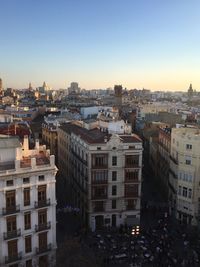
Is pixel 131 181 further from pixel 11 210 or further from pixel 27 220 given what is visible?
pixel 11 210

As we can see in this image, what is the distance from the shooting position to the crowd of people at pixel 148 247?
186 ft

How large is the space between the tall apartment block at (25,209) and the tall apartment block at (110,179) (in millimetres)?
19361

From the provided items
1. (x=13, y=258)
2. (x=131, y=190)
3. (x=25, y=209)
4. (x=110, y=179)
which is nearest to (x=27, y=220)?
(x=25, y=209)

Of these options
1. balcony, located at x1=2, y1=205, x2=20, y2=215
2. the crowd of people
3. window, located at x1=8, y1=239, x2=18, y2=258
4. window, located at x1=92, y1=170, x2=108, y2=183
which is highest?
balcony, located at x1=2, y1=205, x2=20, y2=215

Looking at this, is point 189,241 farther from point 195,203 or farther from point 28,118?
point 28,118

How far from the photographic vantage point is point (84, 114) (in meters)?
152

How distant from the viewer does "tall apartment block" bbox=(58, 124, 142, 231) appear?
68500 mm

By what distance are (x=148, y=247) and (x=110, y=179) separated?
14224mm

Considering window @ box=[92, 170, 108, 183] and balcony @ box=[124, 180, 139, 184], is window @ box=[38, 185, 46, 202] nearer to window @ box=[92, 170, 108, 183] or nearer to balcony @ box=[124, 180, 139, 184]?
window @ box=[92, 170, 108, 183]

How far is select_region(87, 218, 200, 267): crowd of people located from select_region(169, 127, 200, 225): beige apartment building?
3402mm

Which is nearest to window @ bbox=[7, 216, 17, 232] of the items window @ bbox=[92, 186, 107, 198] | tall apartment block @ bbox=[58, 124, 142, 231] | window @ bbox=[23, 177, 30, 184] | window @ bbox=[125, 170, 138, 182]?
window @ bbox=[23, 177, 30, 184]

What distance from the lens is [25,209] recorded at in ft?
155

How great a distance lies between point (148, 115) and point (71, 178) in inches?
3363

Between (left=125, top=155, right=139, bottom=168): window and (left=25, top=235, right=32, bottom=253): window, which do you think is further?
(left=125, top=155, right=139, bottom=168): window
